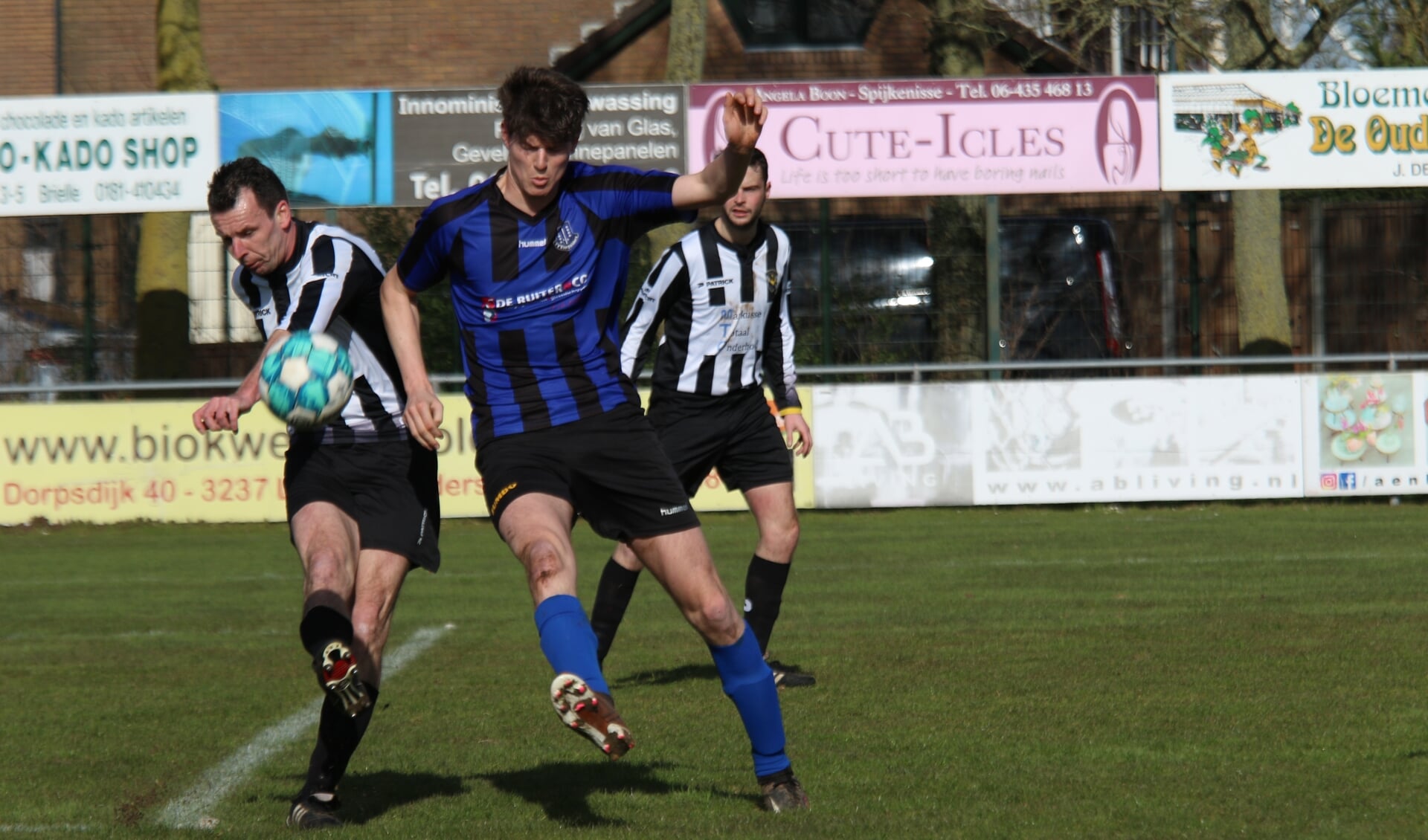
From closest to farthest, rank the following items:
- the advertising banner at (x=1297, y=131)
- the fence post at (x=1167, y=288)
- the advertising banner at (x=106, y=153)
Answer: the advertising banner at (x=1297, y=131), the advertising banner at (x=106, y=153), the fence post at (x=1167, y=288)

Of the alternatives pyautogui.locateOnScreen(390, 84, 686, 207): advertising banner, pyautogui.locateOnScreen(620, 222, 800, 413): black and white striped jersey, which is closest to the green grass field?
pyautogui.locateOnScreen(620, 222, 800, 413): black and white striped jersey

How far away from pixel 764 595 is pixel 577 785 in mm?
2039

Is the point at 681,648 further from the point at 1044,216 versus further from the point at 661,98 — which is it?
the point at 1044,216

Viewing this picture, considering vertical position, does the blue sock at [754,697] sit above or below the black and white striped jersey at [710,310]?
below

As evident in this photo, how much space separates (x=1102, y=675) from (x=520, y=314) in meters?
3.45

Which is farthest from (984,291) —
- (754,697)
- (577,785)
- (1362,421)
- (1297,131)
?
(754,697)

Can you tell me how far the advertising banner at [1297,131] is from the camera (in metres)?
17.2

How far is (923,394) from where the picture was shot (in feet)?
52.6

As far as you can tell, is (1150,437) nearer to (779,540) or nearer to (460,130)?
(460,130)

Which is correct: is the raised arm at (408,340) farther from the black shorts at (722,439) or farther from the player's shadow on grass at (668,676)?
the player's shadow on grass at (668,676)

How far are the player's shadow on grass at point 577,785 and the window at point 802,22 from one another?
80.3 feet

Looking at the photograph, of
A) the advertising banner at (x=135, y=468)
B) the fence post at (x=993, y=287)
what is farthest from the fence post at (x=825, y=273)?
the advertising banner at (x=135, y=468)

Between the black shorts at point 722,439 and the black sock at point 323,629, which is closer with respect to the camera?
the black sock at point 323,629

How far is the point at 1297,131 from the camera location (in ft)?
56.6
